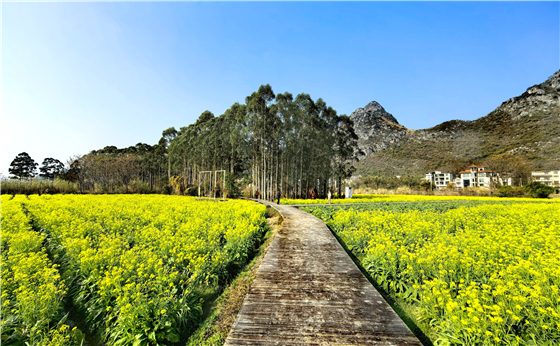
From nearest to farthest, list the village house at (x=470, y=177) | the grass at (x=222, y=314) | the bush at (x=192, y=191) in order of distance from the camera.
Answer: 1. the grass at (x=222, y=314)
2. the bush at (x=192, y=191)
3. the village house at (x=470, y=177)

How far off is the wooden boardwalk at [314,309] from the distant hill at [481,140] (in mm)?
70376

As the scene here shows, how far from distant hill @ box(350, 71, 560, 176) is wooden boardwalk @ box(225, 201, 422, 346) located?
7038 centimetres

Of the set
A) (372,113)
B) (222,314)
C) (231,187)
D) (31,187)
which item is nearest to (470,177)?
(231,187)

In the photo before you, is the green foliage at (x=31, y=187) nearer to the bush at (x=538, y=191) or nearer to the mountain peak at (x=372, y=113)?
the bush at (x=538, y=191)

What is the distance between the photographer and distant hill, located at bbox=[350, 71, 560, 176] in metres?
54.5

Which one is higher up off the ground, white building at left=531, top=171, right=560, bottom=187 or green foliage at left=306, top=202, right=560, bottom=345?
white building at left=531, top=171, right=560, bottom=187

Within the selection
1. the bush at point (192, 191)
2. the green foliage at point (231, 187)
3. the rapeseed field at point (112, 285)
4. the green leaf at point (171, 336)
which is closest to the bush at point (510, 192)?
the green foliage at point (231, 187)

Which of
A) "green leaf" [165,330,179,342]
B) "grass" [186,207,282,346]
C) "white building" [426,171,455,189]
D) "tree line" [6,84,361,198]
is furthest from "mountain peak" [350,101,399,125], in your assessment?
"green leaf" [165,330,179,342]

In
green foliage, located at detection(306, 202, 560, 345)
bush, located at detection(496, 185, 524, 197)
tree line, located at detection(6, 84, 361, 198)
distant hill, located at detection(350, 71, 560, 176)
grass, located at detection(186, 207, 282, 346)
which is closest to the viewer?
green foliage, located at detection(306, 202, 560, 345)

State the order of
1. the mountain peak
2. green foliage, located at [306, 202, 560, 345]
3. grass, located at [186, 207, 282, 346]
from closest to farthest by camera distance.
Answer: green foliage, located at [306, 202, 560, 345], grass, located at [186, 207, 282, 346], the mountain peak

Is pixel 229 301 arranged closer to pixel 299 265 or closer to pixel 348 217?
pixel 299 265

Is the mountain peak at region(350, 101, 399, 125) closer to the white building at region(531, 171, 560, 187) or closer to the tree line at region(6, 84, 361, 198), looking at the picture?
the white building at region(531, 171, 560, 187)

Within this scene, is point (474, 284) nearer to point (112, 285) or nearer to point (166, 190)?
point (112, 285)

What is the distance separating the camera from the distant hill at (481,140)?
54531 mm
